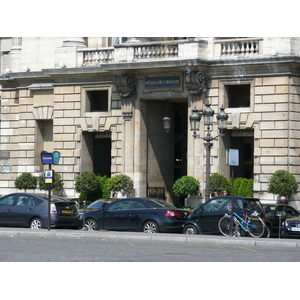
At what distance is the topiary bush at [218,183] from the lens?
39.2m

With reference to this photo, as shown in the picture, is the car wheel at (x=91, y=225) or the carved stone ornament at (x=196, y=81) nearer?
the car wheel at (x=91, y=225)

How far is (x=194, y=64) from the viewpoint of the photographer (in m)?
40.1

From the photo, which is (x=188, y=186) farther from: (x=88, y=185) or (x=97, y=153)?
(x=97, y=153)

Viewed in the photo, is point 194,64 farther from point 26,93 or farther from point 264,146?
point 26,93

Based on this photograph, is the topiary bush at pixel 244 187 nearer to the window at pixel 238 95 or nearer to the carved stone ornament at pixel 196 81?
the window at pixel 238 95

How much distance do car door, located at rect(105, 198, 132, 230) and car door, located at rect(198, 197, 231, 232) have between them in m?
2.77

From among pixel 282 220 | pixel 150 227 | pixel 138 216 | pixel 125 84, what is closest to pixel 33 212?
pixel 138 216

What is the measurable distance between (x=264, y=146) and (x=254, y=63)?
370 cm

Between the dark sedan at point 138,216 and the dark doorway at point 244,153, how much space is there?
1071 centimetres

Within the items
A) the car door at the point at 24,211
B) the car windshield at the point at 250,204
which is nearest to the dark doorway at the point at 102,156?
the car door at the point at 24,211

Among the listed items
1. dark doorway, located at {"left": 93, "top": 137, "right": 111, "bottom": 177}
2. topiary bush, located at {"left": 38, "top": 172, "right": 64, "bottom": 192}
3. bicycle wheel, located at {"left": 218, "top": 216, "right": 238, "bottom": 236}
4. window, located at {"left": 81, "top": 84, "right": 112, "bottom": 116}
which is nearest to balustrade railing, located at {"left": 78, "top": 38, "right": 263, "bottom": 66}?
window, located at {"left": 81, "top": 84, "right": 112, "bottom": 116}

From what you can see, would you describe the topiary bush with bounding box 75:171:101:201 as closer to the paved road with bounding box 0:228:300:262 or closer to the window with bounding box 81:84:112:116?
the window with bounding box 81:84:112:116

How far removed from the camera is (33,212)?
106ft

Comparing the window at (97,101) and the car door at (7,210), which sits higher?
the window at (97,101)
